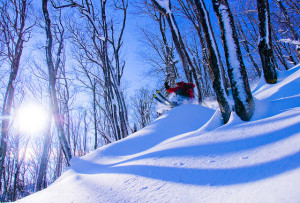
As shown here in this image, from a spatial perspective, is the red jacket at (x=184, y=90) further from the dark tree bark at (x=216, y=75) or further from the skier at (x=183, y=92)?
the dark tree bark at (x=216, y=75)

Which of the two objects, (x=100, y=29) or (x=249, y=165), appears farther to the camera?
(x=100, y=29)

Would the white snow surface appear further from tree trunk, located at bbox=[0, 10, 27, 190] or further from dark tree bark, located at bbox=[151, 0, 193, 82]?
tree trunk, located at bbox=[0, 10, 27, 190]

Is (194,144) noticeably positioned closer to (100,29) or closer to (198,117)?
(198,117)

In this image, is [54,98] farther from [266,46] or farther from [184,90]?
[266,46]

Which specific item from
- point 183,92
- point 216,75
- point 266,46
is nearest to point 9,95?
point 183,92

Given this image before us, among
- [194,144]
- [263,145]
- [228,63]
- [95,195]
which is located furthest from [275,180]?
[228,63]

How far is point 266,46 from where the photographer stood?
4.03m

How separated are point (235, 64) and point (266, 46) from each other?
2.45 m

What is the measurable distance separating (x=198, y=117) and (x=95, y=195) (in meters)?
2.64

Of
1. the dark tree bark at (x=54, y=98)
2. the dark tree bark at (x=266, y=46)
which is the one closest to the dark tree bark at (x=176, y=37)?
the dark tree bark at (x=266, y=46)

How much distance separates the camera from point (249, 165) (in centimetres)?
124

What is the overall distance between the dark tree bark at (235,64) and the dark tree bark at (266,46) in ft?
7.08

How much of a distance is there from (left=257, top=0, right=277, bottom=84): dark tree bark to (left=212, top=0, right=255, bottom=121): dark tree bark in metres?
2.16

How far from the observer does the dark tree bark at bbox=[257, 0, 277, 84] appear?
3.97 meters
